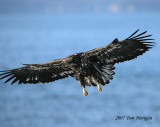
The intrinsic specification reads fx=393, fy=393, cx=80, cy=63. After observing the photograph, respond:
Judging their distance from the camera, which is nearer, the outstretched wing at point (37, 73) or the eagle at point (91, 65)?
the eagle at point (91, 65)

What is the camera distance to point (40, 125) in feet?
148

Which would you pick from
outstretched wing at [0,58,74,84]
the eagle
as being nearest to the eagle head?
the eagle

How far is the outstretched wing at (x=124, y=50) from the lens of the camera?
1103 cm

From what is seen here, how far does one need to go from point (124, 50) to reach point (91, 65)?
1.14 metres

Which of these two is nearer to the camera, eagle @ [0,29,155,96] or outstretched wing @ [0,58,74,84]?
eagle @ [0,29,155,96]

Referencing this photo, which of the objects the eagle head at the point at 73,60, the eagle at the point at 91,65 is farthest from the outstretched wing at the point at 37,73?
the eagle head at the point at 73,60

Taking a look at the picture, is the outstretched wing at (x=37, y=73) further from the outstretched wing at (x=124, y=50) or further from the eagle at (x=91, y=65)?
the outstretched wing at (x=124, y=50)

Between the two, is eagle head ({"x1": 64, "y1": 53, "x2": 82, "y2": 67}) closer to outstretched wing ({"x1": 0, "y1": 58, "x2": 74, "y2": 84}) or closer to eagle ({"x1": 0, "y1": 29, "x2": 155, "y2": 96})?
eagle ({"x1": 0, "y1": 29, "x2": 155, "y2": 96})

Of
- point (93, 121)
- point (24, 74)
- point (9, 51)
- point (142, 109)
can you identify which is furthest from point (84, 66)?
point (9, 51)

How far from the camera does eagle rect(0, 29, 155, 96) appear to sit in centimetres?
1080

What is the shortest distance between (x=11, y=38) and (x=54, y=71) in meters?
100

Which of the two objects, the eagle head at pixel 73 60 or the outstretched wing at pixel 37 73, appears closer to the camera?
the eagle head at pixel 73 60

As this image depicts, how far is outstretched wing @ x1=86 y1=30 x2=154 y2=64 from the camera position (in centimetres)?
1103

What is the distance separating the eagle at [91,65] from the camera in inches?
425
